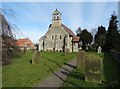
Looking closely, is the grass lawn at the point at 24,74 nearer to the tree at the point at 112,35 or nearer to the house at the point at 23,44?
the house at the point at 23,44

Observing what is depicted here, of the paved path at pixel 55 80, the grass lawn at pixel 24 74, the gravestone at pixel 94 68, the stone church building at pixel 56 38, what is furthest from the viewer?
the stone church building at pixel 56 38

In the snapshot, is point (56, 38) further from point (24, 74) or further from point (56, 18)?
point (24, 74)

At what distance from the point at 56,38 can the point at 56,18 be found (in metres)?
6.22

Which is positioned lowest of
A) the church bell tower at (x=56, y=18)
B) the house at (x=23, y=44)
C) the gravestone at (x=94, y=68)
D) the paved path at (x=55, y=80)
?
the paved path at (x=55, y=80)

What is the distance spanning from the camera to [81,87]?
9.02m

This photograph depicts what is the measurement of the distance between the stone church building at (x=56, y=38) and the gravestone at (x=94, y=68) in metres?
51.3

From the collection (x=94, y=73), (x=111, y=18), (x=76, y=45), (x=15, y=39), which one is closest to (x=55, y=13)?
(x=76, y=45)

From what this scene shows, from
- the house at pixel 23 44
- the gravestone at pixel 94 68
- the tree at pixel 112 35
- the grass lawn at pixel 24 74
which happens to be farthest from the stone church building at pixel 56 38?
the gravestone at pixel 94 68

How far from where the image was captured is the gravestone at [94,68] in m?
10.2

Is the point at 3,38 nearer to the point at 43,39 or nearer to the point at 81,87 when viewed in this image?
the point at 81,87

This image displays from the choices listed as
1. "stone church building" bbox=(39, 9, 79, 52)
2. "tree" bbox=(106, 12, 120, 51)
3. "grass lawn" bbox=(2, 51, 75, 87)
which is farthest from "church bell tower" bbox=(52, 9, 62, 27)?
"grass lawn" bbox=(2, 51, 75, 87)

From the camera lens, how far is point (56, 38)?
63.6m

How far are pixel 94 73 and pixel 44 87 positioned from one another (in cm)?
277

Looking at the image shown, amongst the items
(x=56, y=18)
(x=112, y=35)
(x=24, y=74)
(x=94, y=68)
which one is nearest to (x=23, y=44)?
(x=56, y=18)
